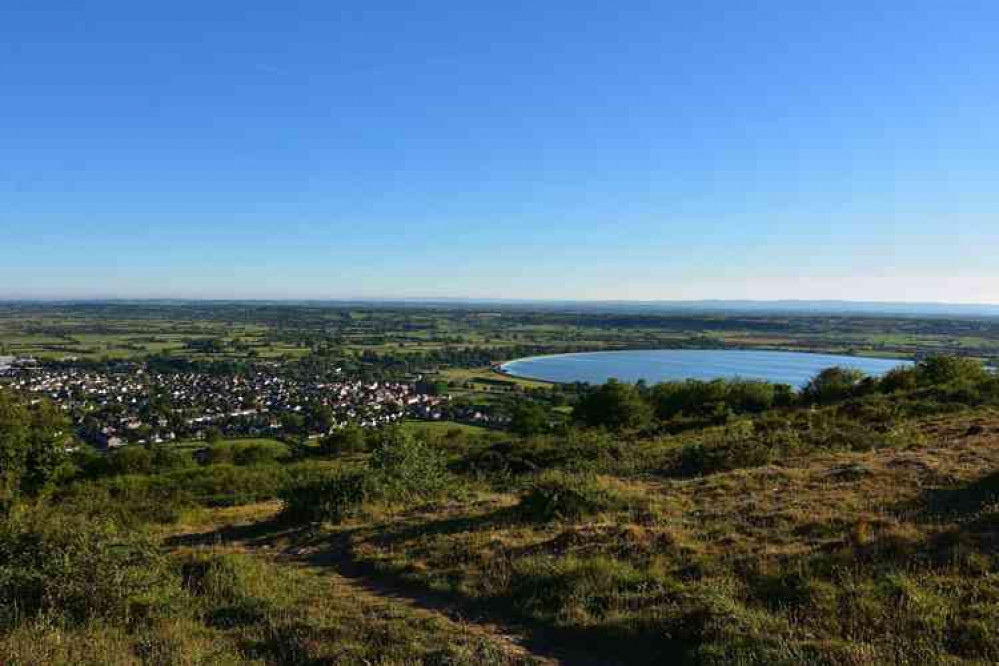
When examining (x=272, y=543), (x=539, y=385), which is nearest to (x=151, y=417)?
(x=539, y=385)

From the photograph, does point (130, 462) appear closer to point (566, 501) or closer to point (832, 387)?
point (566, 501)

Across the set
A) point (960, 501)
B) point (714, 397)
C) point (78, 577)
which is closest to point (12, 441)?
point (78, 577)

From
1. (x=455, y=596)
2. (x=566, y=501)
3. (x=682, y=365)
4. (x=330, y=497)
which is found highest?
(x=566, y=501)

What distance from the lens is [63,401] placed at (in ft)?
190

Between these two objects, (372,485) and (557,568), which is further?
(372,485)

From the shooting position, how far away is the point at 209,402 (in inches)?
2442

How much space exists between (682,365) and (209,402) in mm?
59063

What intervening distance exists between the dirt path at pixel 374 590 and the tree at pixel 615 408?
23.8 m

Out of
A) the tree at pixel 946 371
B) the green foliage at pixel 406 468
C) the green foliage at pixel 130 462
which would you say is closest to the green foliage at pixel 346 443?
the green foliage at pixel 130 462

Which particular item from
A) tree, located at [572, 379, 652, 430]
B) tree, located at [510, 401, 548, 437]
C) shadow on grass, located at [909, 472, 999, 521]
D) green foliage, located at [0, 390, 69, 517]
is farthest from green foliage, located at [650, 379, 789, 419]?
green foliage, located at [0, 390, 69, 517]

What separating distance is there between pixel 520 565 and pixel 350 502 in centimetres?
628

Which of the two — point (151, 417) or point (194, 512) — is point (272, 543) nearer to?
point (194, 512)

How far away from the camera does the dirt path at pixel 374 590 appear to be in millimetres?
6115

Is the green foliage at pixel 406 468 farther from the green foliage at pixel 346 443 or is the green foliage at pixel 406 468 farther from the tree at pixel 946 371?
the tree at pixel 946 371
